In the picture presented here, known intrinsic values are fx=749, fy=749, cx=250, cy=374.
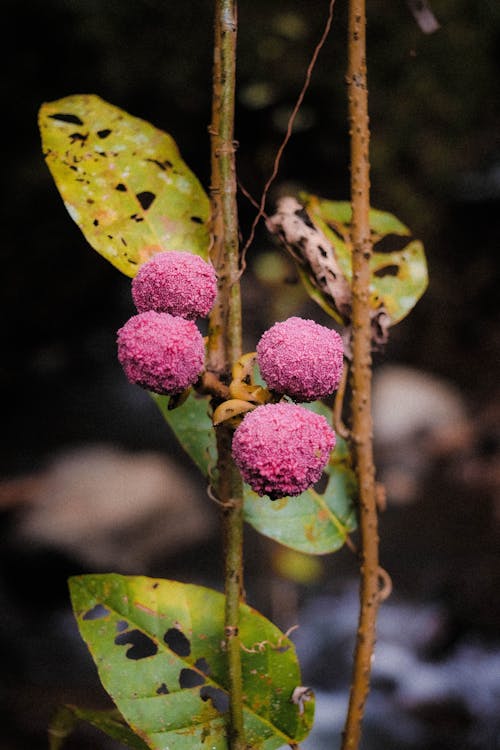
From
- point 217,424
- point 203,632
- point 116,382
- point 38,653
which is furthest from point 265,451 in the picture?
point 116,382

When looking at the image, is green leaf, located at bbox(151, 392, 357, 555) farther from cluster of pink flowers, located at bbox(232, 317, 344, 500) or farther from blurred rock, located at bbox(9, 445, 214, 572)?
blurred rock, located at bbox(9, 445, 214, 572)

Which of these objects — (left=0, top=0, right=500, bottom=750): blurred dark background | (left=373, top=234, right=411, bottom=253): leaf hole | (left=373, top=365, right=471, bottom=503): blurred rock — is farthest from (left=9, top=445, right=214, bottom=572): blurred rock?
(left=373, top=234, right=411, bottom=253): leaf hole

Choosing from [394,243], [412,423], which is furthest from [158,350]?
[394,243]

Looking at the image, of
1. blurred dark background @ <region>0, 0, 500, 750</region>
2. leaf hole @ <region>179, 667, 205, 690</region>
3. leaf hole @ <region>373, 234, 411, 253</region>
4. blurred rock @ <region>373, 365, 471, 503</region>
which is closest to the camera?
leaf hole @ <region>179, 667, 205, 690</region>

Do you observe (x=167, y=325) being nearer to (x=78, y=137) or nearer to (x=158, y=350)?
(x=158, y=350)

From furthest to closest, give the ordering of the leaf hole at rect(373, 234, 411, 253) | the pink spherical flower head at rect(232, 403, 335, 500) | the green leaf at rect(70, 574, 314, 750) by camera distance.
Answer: the leaf hole at rect(373, 234, 411, 253) < the green leaf at rect(70, 574, 314, 750) < the pink spherical flower head at rect(232, 403, 335, 500)

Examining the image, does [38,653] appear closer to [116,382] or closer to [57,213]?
[116,382]
